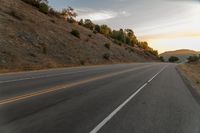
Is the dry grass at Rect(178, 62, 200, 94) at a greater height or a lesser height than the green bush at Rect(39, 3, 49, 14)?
lesser

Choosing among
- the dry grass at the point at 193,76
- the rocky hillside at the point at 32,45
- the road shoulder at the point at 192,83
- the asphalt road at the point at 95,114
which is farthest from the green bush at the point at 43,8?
the asphalt road at the point at 95,114

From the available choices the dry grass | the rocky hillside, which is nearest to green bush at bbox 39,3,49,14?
the rocky hillside

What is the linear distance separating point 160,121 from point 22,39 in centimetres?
3295

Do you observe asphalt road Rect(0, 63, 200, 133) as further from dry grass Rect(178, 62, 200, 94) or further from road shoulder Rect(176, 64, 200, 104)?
dry grass Rect(178, 62, 200, 94)

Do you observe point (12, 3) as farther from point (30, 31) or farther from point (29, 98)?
point (29, 98)

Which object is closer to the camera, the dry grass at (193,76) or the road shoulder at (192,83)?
the road shoulder at (192,83)

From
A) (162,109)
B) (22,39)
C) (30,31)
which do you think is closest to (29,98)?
(162,109)

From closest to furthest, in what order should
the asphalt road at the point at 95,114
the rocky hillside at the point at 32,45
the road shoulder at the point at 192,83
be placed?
the asphalt road at the point at 95,114
the road shoulder at the point at 192,83
the rocky hillside at the point at 32,45

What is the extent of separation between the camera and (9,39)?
3566cm

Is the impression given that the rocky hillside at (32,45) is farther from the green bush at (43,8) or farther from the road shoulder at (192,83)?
the road shoulder at (192,83)

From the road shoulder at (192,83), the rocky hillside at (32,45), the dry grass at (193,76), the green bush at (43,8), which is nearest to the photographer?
the road shoulder at (192,83)

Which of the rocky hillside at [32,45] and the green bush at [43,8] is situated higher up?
the green bush at [43,8]

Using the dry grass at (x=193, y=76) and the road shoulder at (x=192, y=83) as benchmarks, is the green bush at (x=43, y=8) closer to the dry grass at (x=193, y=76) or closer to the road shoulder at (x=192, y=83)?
the dry grass at (x=193, y=76)

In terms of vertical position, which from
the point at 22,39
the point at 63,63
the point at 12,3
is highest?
the point at 12,3
